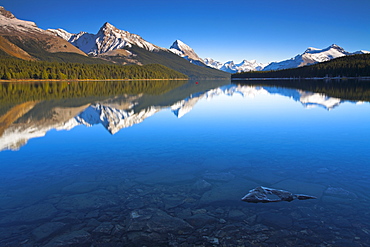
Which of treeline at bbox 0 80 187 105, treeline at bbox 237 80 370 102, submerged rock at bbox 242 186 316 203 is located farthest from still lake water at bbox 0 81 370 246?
treeline at bbox 237 80 370 102

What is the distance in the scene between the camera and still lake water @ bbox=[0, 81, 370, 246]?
769 centimetres

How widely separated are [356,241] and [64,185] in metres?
10.5

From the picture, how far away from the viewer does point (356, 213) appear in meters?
8.59

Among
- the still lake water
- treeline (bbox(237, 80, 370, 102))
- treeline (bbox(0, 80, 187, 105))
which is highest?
treeline (bbox(0, 80, 187, 105))

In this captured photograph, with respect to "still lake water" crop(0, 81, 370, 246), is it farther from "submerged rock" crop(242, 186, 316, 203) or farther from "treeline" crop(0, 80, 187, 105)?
"treeline" crop(0, 80, 187, 105)

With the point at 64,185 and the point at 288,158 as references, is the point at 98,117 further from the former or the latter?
the point at 288,158

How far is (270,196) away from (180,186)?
139 inches

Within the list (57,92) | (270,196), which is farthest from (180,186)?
(57,92)

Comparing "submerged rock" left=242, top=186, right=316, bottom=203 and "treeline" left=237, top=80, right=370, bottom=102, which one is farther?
"treeline" left=237, top=80, right=370, bottom=102

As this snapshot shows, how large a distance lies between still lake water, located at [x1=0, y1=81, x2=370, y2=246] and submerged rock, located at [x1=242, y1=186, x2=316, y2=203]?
0.25 m

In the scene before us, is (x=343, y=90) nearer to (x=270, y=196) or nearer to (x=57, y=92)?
(x=270, y=196)

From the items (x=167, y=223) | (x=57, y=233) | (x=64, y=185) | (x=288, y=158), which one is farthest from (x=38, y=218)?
(x=288, y=158)

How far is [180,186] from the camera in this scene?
1091cm

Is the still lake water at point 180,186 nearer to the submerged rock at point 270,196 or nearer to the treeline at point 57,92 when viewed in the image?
the submerged rock at point 270,196
